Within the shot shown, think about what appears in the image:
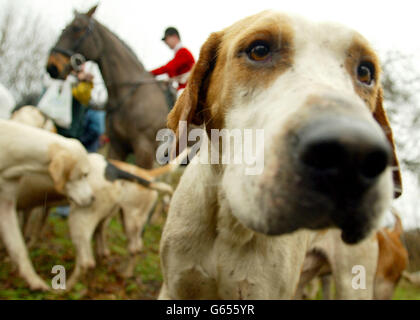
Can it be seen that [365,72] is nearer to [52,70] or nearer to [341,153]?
[341,153]

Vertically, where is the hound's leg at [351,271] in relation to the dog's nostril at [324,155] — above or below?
below

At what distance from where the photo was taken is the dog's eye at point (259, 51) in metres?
1.90

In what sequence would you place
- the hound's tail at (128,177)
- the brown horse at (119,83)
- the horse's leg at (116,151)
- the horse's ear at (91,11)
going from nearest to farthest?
the hound's tail at (128,177) → the brown horse at (119,83) → the horse's ear at (91,11) → the horse's leg at (116,151)

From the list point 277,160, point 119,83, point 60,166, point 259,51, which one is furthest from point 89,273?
point 277,160

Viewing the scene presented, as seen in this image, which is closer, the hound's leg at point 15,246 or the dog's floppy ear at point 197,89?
the dog's floppy ear at point 197,89

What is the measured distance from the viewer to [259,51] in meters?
1.91

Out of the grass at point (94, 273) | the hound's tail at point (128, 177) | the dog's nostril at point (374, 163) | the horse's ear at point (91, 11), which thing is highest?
the horse's ear at point (91, 11)

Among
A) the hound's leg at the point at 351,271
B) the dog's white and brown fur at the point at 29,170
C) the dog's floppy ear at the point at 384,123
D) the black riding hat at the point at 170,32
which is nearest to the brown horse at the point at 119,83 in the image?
the black riding hat at the point at 170,32

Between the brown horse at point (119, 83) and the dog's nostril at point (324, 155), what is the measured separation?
4.86 meters

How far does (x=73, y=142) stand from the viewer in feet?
15.0

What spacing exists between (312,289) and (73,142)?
5663mm

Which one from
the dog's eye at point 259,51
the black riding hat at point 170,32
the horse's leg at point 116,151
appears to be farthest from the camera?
the horse's leg at point 116,151

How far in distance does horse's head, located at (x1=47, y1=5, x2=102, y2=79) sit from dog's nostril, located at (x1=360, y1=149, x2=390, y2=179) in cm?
551

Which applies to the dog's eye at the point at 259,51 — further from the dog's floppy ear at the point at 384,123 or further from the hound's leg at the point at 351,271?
the hound's leg at the point at 351,271
